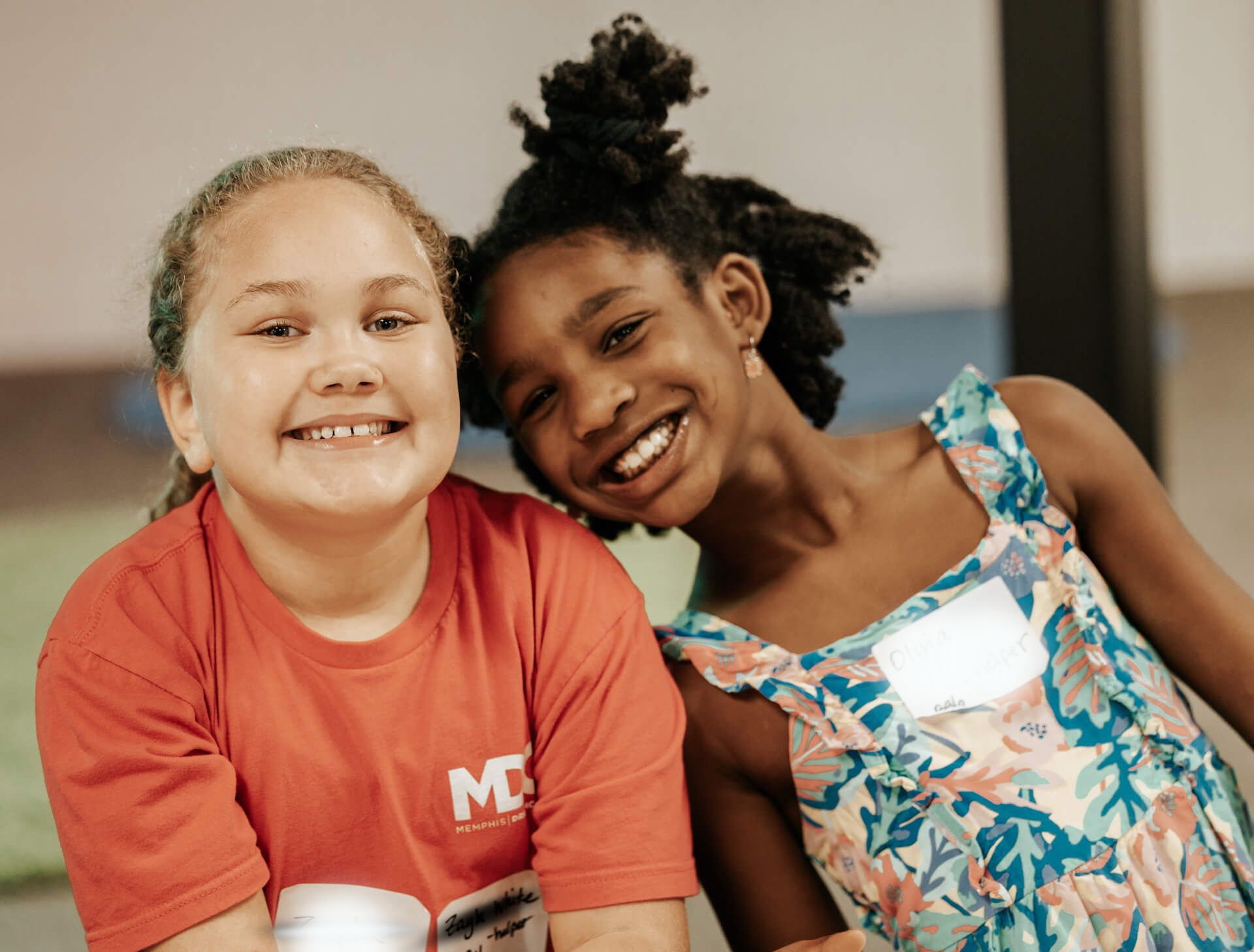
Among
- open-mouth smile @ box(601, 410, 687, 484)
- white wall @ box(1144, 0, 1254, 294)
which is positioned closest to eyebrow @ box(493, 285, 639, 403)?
open-mouth smile @ box(601, 410, 687, 484)

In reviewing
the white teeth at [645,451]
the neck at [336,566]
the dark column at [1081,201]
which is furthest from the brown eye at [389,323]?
the dark column at [1081,201]

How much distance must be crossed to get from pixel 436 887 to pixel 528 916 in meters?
0.11

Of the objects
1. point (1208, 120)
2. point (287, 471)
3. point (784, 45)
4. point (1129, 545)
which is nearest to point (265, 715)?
point (287, 471)

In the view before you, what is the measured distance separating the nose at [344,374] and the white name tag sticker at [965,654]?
0.55 metres

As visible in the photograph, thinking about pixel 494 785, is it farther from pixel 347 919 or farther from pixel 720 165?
pixel 720 165

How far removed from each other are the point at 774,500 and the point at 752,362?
153mm

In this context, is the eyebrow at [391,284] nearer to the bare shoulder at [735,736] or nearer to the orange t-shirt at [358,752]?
the orange t-shirt at [358,752]

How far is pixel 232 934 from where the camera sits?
81 cm

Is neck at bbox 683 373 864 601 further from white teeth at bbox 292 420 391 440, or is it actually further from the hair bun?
white teeth at bbox 292 420 391 440

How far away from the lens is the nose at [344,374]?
32.9 inches

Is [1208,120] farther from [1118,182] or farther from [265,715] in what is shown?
[265,715]

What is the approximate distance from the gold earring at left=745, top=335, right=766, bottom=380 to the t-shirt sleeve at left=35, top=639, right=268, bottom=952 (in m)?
0.66

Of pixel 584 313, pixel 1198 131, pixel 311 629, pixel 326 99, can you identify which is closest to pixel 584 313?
pixel 584 313

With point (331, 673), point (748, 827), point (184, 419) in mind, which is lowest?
point (748, 827)
